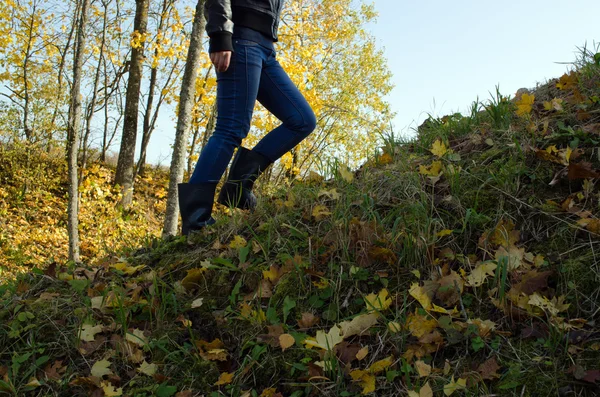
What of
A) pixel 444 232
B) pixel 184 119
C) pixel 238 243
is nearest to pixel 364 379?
pixel 444 232

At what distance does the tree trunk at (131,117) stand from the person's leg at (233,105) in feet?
30.9

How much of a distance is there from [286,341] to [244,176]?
1608mm

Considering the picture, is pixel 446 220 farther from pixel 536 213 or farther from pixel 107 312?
pixel 107 312

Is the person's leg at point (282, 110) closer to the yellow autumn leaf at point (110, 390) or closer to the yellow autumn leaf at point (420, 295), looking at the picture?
the yellow autumn leaf at point (420, 295)

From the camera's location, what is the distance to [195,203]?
320 centimetres

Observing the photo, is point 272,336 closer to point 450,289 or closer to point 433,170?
point 450,289

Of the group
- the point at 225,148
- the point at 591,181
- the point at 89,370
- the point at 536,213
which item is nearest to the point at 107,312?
the point at 89,370

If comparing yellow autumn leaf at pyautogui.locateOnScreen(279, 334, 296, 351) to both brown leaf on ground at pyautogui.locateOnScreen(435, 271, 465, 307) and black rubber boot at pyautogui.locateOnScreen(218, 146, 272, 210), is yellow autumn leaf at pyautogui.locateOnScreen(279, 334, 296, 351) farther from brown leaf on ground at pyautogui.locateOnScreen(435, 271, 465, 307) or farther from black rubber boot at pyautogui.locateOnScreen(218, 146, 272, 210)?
black rubber boot at pyautogui.locateOnScreen(218, 146, 272, 210)

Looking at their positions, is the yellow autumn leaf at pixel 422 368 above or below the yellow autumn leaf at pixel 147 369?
above

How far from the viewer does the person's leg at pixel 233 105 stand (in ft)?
10.2

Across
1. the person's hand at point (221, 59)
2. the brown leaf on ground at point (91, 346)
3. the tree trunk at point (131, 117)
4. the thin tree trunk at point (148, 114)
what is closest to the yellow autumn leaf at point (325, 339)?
the brown leaf on ground at point (91, 346)

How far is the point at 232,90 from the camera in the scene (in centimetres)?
311

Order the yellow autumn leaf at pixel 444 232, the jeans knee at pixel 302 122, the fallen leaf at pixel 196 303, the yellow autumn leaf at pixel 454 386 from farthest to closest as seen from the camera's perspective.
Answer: the jeans knee at pixel 302 122 → the fallen leaf at pixel 196 303 → the yellow autumn leaf at pixel 444 232 → the yellow autumn leaf at pixel 454 386

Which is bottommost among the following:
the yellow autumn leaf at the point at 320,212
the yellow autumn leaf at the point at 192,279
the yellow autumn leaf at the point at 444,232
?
the yellow autumn leaf at the point at 192,279
